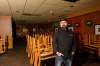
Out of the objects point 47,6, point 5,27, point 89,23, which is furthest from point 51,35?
point 5,27

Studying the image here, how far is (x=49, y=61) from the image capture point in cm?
447

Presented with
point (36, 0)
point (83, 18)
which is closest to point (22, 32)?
point (83, 18)

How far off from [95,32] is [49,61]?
4.54m

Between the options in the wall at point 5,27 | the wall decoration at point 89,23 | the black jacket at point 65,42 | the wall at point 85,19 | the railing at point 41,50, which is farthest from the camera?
the wall at point 5,27

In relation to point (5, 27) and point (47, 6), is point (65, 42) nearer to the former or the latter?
point (47, 6)

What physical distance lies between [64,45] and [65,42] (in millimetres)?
77

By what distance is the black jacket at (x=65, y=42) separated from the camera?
3.30 m

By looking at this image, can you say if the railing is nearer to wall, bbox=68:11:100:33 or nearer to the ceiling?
the ceiling

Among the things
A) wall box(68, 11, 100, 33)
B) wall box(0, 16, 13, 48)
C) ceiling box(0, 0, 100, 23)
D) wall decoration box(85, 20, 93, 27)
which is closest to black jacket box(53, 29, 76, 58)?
ceiling box(0, 0, 100, 23)

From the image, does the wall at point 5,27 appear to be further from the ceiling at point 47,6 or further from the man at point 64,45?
the man at point 64,45

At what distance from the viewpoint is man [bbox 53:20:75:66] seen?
330 centimetres

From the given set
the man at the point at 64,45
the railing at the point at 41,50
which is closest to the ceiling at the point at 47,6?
the railing at the point at 41,50

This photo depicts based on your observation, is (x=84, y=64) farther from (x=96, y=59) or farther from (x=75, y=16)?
(x=75, y=16)

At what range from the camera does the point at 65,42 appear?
330 cm
